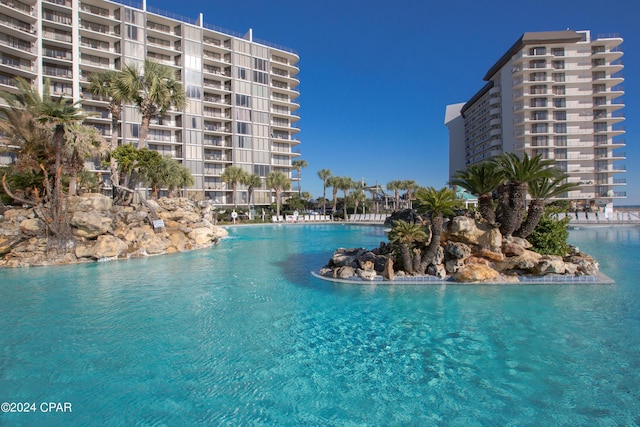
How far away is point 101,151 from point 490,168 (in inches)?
841

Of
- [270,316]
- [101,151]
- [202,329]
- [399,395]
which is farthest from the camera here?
[101,151]

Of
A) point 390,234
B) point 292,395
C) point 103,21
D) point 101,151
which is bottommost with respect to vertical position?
point 292,395

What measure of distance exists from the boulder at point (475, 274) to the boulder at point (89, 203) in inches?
725

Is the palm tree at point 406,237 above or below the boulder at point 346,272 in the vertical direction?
above

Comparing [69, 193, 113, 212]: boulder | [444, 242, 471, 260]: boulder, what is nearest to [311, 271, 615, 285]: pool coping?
[444, 242, 471, 260]: boulder

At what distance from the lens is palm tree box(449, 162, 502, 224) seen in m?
13.0

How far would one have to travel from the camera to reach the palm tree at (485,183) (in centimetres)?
1297

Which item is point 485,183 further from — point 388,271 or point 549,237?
point 388,271

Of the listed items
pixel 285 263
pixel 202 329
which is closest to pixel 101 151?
pixel 285 263

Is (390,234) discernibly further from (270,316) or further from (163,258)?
(163,258)

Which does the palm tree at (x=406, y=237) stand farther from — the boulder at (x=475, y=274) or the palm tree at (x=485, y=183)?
the palm tree at (x=485, y=183)

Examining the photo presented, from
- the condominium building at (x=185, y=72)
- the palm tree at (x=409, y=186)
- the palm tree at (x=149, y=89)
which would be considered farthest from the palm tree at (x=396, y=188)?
the palm tree at (x=149, y=89)

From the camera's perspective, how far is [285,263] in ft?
53.5

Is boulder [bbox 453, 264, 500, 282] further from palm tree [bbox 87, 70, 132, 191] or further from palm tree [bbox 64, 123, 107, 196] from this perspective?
palm tree [bbox 87, 70, 132, 191]
